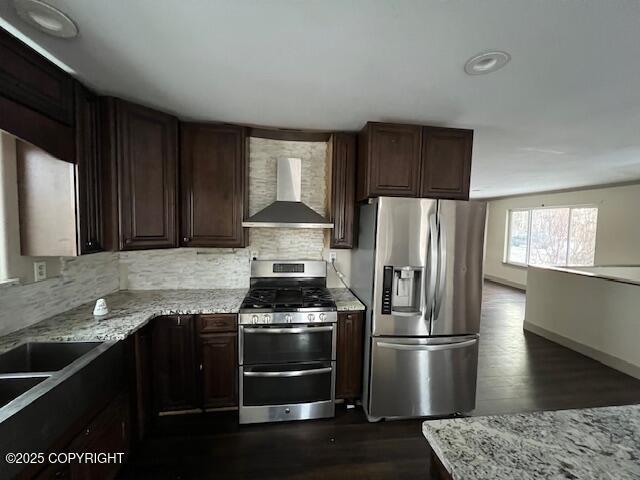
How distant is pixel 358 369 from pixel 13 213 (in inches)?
105

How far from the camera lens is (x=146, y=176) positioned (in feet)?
6.86

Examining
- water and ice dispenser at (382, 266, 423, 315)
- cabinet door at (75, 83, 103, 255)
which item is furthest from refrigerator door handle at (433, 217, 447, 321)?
cabinet door at (75, 83, 103, 255)

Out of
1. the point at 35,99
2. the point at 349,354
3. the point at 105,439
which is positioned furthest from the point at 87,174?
the point at 349,354

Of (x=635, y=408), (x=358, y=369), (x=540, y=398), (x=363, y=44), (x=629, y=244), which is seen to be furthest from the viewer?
(x=629, y=244)

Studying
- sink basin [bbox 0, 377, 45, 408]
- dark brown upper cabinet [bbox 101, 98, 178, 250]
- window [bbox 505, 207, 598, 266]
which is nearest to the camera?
sink basin [bbox 0, 377, 45, 408]

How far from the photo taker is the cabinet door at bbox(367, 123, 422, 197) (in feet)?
7.27

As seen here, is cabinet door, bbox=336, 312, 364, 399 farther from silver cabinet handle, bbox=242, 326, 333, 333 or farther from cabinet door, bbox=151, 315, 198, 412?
cabinet door, bbox=151, 315, 198, 412

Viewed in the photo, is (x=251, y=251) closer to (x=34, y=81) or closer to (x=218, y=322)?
(x=218, y=322)

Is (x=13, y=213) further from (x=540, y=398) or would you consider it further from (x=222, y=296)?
(x=540, y=398)

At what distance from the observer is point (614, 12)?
1.05m

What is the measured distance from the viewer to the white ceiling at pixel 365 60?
3.59 feet

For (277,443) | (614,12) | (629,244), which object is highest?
(614,12)

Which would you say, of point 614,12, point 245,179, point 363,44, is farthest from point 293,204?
point 614,12

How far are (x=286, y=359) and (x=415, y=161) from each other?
6.47 feet
